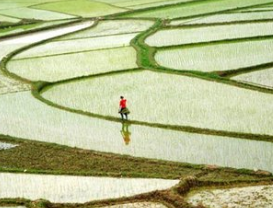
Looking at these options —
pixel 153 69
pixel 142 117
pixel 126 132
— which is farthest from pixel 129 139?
pixel 153 69

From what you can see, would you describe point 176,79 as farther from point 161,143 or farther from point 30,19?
point 30,19

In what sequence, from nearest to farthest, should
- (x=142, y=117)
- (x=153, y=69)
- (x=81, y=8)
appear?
(x=142, y=117) → (x=153, y=69) → (x=81, y=8)


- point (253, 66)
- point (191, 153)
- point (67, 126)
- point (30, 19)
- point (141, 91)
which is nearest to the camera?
point (191, 153)

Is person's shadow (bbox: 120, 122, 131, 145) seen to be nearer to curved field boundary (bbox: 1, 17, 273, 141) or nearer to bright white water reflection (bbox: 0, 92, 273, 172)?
bright white water reflection (bbox: 0, 92, 273, 172)

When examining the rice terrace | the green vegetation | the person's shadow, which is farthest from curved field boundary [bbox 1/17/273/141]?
the green vegetation

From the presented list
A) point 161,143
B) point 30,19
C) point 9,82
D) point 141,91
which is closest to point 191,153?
point 161,143

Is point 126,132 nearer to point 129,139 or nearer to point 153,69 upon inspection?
point 129,139

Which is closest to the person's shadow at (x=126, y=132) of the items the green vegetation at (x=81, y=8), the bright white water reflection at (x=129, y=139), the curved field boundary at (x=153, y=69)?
the bright white water reflection at (x=129, y=139)
